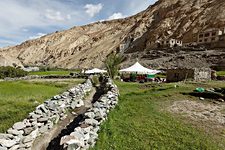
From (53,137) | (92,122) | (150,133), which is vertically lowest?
(53,137)

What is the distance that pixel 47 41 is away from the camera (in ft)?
483

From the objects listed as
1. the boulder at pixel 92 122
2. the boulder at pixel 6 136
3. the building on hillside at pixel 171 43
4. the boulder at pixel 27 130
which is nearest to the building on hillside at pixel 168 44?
the building on hillside at pixel 171 43

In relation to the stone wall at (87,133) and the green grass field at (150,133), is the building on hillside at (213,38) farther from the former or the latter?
the stone wall at (87,133)

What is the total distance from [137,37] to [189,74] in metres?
70.9

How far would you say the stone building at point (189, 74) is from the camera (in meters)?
25.7

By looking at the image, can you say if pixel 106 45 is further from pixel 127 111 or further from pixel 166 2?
pixel 127 111

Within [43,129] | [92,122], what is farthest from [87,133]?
[43,129]

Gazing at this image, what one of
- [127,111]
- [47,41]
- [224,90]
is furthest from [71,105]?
[47,41]

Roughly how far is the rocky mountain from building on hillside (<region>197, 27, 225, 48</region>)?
5169 mm

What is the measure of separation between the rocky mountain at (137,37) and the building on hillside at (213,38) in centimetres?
517

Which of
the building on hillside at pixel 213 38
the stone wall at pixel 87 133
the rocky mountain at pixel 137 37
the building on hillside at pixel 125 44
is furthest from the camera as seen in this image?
the building on hillside at pixel 125 44

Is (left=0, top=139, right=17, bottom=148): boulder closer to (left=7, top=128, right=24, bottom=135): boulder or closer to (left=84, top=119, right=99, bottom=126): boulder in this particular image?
(left=7, top=128, right=24, bottom=135): boulder

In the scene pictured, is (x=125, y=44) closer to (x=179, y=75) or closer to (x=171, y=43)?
(x=171, y=43)

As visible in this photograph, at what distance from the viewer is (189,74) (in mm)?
25984
